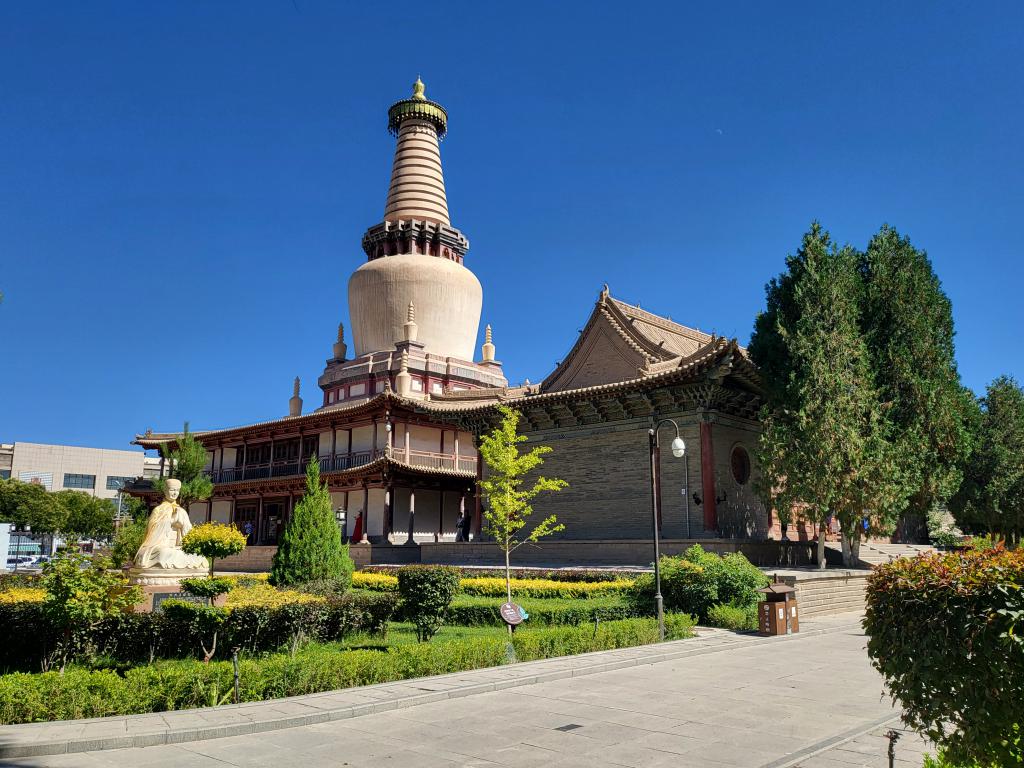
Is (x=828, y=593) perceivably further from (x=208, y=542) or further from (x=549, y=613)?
(x=208, y=542)

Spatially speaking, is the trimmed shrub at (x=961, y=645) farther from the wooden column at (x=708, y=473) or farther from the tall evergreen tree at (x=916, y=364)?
the tall evergreen tree at (x=916, y=364)

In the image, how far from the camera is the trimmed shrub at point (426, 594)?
45.3ft

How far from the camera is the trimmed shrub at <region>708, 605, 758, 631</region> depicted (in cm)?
1688

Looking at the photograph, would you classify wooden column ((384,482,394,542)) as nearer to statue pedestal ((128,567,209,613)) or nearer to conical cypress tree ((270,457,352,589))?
conical cypress tree ((270,457,352,589))

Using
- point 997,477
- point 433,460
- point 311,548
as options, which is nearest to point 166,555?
point 311,548

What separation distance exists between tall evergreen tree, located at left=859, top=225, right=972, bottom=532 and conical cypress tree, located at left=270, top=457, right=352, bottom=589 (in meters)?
16.2

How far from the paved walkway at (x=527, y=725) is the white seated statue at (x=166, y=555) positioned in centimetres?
696

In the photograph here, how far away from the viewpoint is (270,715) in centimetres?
876

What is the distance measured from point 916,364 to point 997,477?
1636 cm

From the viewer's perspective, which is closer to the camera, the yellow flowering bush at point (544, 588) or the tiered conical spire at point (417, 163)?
the yellow flowering bush at point (544, 588)

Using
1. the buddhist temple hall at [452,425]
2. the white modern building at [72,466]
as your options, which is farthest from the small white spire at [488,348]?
the white modern building at [72,466]

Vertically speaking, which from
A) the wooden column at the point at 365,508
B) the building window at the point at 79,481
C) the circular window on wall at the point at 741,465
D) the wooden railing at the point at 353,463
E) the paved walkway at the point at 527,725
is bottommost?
the paved walkway at the point at 527,725

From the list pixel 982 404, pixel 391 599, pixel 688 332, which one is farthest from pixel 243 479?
pixel 982 404

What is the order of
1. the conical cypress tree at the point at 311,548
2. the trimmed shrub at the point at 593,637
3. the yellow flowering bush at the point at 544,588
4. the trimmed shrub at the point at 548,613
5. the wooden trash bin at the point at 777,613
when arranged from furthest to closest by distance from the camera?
the conical cypress tree at the point at 311,548, the yellow flowering bush at the point at 544,588, the wooden trash bin at the point at 777,613, the trimmed shrub at the point at 548,613, the trimmed shrub at the point at 593,637
